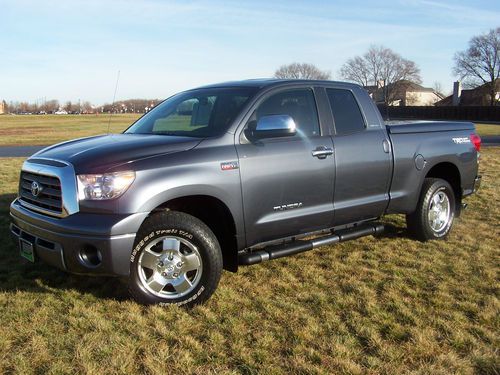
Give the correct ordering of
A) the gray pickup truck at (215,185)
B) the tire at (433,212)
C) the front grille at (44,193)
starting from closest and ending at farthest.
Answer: the gray pickup truck at (215,185)
the front grille at (44,193)
the tire at (433,212)

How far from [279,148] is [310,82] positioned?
37.5 inches

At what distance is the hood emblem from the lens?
405 centimetres

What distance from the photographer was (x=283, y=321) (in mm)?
3826

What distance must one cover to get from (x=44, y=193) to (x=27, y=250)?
51 centimetres

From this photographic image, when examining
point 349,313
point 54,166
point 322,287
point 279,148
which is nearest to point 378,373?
point 349,313

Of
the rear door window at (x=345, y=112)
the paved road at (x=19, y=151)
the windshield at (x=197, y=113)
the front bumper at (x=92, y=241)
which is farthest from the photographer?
the paved road at (x=19, y=151)

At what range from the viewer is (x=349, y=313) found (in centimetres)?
398

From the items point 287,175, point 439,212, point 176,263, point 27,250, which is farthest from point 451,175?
point 27,250

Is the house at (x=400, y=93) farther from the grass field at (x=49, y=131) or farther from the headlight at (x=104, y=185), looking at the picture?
the headlight at (x=104, y=185)

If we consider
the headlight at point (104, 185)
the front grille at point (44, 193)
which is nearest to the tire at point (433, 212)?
the headlight at point (104, 185)

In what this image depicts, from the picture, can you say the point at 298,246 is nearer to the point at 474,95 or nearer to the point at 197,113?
the point at 197,113

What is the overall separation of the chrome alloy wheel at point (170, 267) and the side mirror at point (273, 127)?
1123 millimetres

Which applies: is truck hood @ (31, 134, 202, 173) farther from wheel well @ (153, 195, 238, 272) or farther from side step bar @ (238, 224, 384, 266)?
side step bar @ (238, 224, 384, 266)

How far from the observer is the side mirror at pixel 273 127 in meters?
4.25
